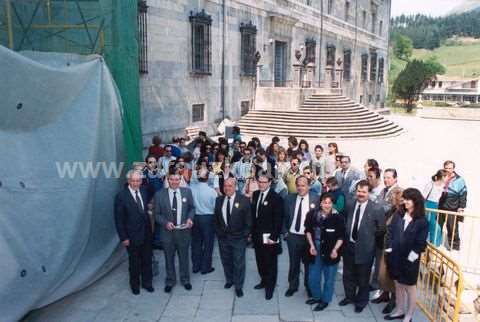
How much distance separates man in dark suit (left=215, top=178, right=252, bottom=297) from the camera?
5.87 meters

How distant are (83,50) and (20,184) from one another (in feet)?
15.0

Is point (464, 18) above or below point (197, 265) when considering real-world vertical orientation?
above

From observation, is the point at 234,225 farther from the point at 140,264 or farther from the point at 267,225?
the point at 140,264

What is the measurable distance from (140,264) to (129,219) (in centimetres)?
73

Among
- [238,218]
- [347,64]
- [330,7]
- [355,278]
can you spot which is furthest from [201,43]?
[347,64]

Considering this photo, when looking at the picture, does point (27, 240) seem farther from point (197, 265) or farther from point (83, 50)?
point (83, 50)

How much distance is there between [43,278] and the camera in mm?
5168

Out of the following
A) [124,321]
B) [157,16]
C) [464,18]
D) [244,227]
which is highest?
[464,18]

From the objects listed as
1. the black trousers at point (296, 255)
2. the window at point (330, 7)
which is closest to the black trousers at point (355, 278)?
the black trousers at point (296, 255)

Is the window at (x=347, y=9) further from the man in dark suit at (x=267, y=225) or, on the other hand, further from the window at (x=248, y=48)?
the man in dark suit at (x=267, y=225)

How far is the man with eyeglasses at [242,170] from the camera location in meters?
8.05

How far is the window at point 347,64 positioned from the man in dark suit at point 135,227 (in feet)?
105

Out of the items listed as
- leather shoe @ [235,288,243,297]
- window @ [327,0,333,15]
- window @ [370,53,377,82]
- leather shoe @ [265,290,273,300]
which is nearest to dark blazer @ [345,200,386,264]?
leather shoe @ [265,290,273,300]

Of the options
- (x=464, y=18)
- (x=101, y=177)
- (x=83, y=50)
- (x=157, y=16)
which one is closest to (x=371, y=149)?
(x=157, y=16)
